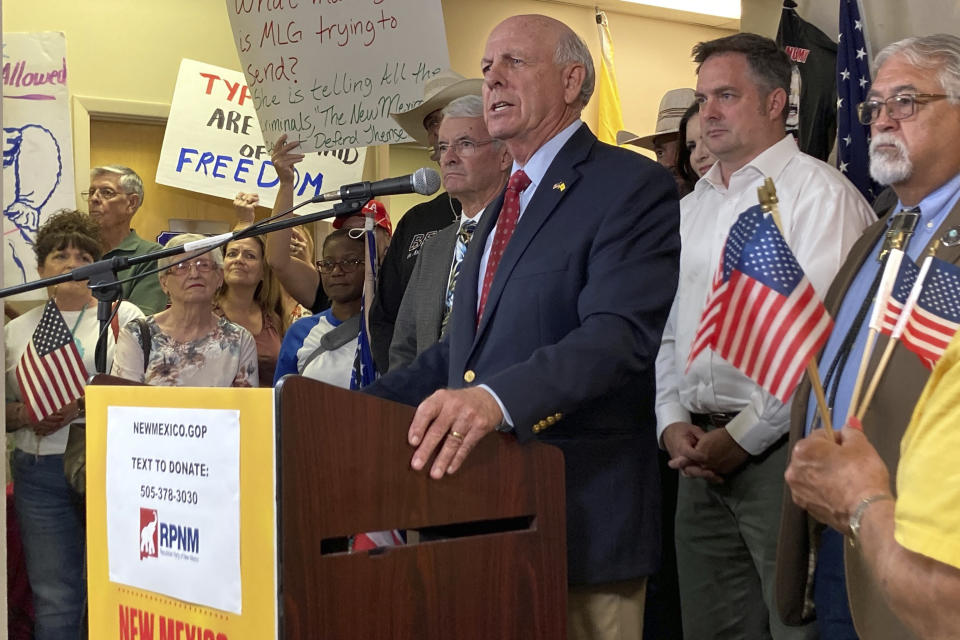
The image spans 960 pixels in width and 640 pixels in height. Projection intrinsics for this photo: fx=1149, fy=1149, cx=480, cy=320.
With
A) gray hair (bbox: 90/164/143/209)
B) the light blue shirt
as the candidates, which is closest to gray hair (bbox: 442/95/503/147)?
the light blue shirt

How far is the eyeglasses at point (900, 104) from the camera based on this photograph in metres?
2.32

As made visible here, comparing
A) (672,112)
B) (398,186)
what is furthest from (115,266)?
(672,112)

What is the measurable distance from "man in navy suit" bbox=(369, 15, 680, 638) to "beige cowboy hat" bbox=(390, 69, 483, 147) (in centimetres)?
129

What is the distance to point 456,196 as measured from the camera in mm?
3109

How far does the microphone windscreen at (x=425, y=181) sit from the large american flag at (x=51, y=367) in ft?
3.75

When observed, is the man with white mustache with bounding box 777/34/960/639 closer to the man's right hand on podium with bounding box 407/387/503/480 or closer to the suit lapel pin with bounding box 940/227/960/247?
the suit lapel pin with bounding box 940/227/960/247

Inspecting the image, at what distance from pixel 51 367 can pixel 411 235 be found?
1.19 m

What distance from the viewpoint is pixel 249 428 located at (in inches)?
57.0

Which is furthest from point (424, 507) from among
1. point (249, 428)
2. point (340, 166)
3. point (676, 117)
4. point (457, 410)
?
point (340, 166)

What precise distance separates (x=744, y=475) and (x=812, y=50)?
1.72 m

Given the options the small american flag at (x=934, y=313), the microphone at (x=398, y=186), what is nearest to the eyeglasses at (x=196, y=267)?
the microphone at (x=398, y=186)

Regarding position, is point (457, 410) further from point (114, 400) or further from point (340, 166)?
point (340, 166)

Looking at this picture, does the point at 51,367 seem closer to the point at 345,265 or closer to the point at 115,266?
the point at 115,266

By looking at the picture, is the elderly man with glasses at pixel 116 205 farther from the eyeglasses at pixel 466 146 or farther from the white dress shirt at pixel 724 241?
the white dress shirt at pixel 724 241
